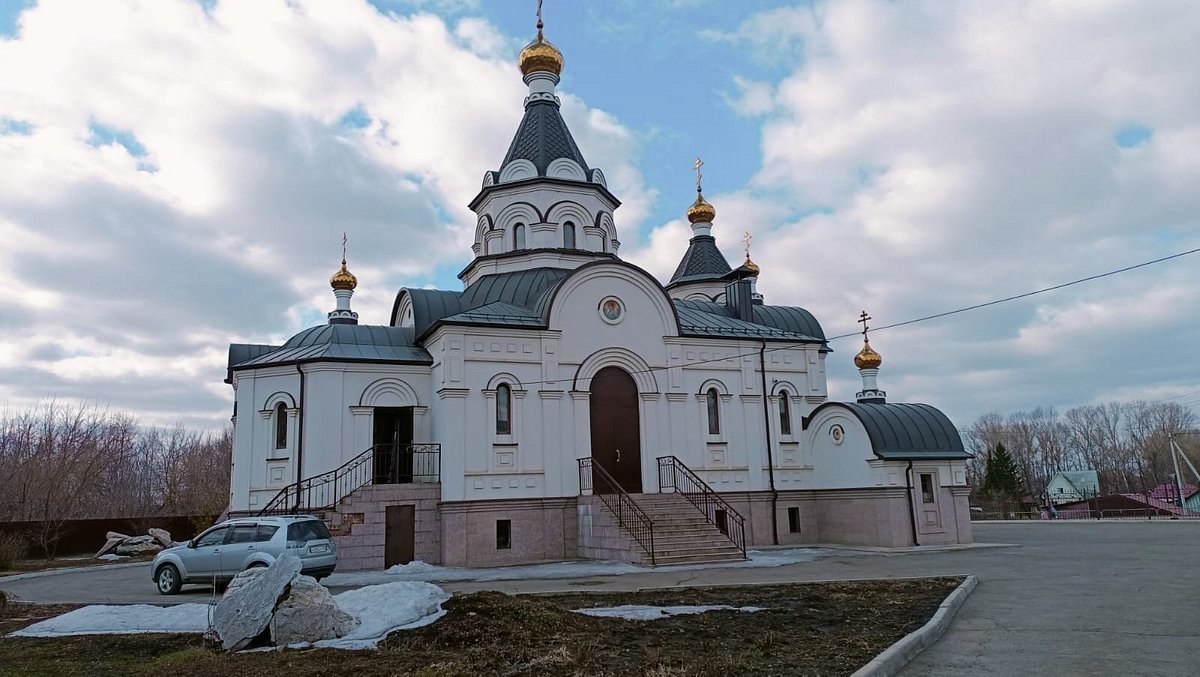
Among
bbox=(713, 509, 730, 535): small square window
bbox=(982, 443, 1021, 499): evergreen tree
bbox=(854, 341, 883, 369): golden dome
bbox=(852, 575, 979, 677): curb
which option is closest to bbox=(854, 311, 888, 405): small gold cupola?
bbox=(854, 341, 883, 369): golden dome

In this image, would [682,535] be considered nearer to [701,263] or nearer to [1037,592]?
[1037,592]

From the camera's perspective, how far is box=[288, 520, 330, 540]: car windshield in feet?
45.8

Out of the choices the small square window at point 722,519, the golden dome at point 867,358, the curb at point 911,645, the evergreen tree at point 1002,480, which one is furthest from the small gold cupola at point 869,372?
the evergreen tree at point 1002,480

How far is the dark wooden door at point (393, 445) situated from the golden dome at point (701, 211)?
53.2ft

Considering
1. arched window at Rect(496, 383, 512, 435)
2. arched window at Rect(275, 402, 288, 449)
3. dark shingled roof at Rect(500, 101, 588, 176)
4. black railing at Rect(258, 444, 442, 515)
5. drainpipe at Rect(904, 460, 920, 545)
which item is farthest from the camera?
dark shingled roof at Rect(500, 101, 588, 176)

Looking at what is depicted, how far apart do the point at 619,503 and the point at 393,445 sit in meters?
5.44

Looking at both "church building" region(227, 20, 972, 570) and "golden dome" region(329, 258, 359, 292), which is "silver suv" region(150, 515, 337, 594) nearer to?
"church building" region(227, 20, 972, 570)

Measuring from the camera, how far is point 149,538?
2611 centimetres

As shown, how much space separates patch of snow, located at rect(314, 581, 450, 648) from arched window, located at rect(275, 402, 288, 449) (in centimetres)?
1062

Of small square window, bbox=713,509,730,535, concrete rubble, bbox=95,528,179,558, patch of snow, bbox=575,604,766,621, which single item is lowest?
patch of snow, bbox=575,604,766,621

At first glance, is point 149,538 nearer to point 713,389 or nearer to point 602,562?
point 602,562

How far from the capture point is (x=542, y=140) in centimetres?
2462

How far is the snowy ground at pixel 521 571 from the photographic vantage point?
50.2ft

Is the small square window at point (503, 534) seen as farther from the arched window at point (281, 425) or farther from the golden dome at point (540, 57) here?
the golden dome at point (540, 57)
